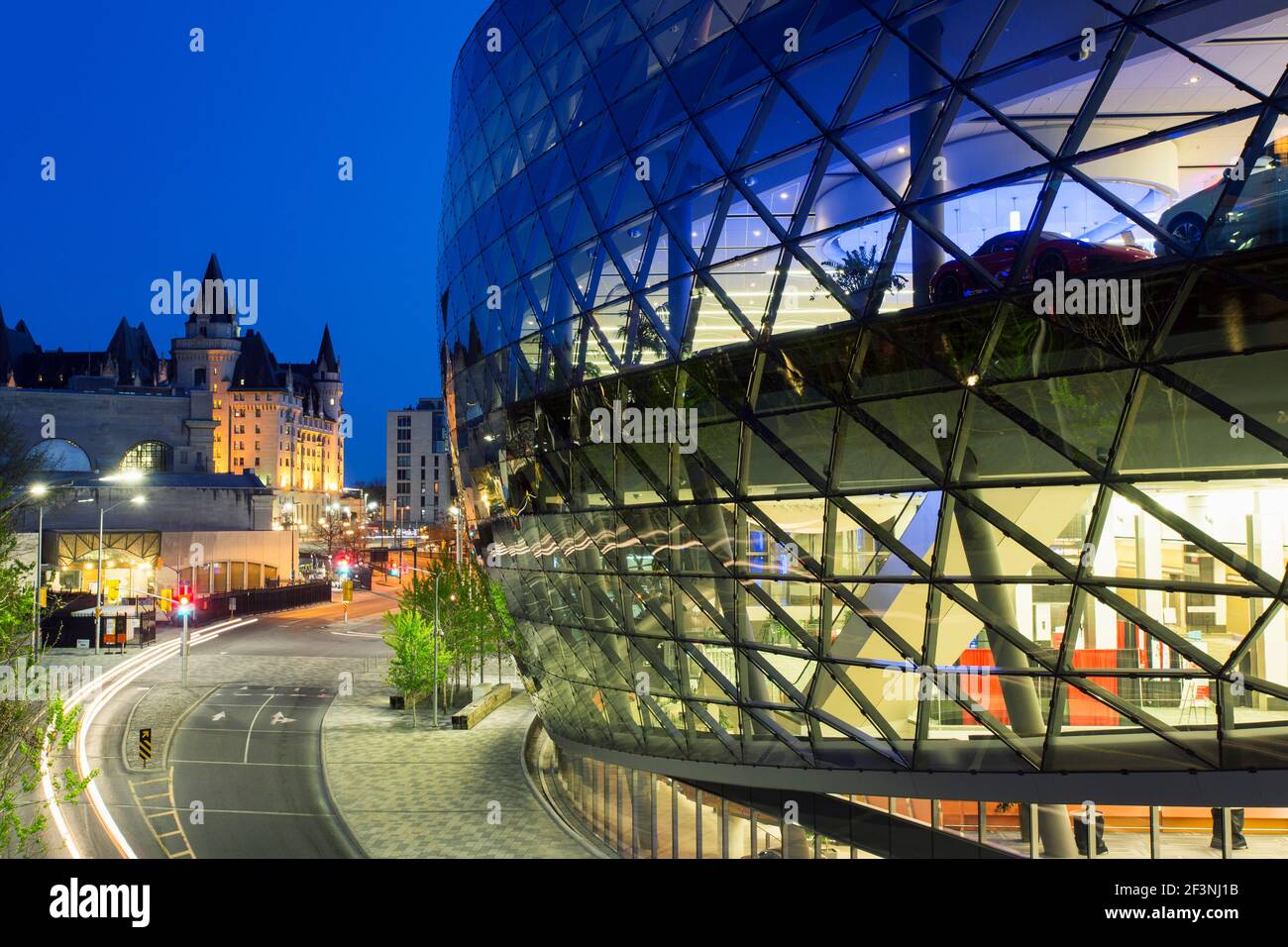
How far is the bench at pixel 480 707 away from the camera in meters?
38.2

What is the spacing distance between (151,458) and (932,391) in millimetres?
81157

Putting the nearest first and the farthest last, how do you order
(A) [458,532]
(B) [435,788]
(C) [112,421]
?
1. (B) [435,788]
2. (A) [458,532]
3. (C) [112,421]

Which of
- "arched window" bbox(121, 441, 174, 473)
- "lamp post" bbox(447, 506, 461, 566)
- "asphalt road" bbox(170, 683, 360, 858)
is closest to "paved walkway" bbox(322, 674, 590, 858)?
"asphalt road" bbox(170, 683, 360, 858)

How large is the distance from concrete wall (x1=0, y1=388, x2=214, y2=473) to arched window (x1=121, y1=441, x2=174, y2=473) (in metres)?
0.71

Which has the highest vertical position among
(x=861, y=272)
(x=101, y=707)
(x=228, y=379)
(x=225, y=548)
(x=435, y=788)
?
(x=228, y=379)

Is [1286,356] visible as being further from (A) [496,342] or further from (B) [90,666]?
(B) [90,666]

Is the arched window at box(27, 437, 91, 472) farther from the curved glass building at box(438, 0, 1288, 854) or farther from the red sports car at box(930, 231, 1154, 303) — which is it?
the red sports car at box(930, 231, 1154, 303)

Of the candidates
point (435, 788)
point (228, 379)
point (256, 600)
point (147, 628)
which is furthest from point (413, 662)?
point (228, 379)

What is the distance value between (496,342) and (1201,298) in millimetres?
16479

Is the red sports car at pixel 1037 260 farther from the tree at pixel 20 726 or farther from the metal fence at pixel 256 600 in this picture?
the metal fence at pixel 256 600

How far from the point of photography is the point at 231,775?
30312 mm

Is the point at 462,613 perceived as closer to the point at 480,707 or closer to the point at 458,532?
the point at 458,532

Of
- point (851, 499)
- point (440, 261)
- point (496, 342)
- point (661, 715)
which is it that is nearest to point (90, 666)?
point (440, 261)

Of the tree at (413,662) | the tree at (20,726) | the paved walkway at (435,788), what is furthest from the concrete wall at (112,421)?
the tree at (20,726)
